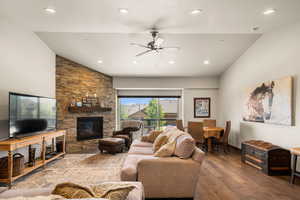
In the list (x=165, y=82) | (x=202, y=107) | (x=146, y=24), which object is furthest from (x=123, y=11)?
(x=202, y=107)

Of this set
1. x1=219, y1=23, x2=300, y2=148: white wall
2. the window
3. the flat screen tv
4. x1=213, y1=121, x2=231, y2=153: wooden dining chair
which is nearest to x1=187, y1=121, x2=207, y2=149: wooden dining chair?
x1=213, y1=121, x2=231, y2=153: wooden dining chair

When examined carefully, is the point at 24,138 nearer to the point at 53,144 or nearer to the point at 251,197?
the point at 53,144

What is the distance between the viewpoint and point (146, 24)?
3484mm

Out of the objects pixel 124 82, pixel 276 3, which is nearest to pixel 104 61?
pixel 124 82

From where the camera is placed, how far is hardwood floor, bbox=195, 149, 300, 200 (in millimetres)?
2764

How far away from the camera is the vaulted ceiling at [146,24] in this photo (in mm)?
2775

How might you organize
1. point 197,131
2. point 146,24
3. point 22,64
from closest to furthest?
point 146,24 → point 22,64 → point 197,131

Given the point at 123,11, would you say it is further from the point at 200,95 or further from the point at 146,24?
the point at 200,95

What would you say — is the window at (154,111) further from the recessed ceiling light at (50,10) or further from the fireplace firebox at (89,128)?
the recessed ceiling light at (50,10)

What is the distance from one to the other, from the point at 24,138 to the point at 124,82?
459 cm

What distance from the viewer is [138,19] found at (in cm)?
325

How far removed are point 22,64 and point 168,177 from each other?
153 inches

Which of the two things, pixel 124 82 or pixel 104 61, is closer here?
pixel 104 61

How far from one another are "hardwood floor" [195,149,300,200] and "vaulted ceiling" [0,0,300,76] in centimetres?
285
